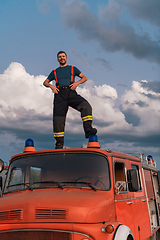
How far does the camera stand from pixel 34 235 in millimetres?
3811

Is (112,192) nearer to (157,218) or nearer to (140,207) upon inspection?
(140,207)

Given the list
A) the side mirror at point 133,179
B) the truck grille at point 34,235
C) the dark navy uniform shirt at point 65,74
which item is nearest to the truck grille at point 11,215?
the truck grille at point 34,235

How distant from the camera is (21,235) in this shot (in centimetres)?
387

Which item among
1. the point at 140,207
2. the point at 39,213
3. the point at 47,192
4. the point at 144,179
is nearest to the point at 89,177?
the point at 47,192

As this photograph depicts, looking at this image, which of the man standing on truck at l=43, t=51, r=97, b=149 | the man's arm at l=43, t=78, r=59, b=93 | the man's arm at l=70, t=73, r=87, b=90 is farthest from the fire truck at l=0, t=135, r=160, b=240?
the man's arm at l=70, t=73, r=87, b=90

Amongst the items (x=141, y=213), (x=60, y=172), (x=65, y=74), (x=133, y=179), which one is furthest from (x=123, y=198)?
(x=65, y=74)

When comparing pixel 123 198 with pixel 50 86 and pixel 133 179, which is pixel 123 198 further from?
pixel 50 86

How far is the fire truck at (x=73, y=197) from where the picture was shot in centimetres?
385

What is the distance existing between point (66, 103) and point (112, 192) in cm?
313

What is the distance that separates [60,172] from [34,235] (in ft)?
4.36

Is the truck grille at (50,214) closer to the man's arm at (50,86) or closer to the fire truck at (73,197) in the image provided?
the fire truck at (73,197)

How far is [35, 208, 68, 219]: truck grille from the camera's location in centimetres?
386

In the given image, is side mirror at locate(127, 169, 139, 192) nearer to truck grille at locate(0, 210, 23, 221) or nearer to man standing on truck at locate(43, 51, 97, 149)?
truck grille at locate(0, 210, 23, 221)

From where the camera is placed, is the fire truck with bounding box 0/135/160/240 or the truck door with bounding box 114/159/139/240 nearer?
the fire truck with bounding box 0/135/160/240
